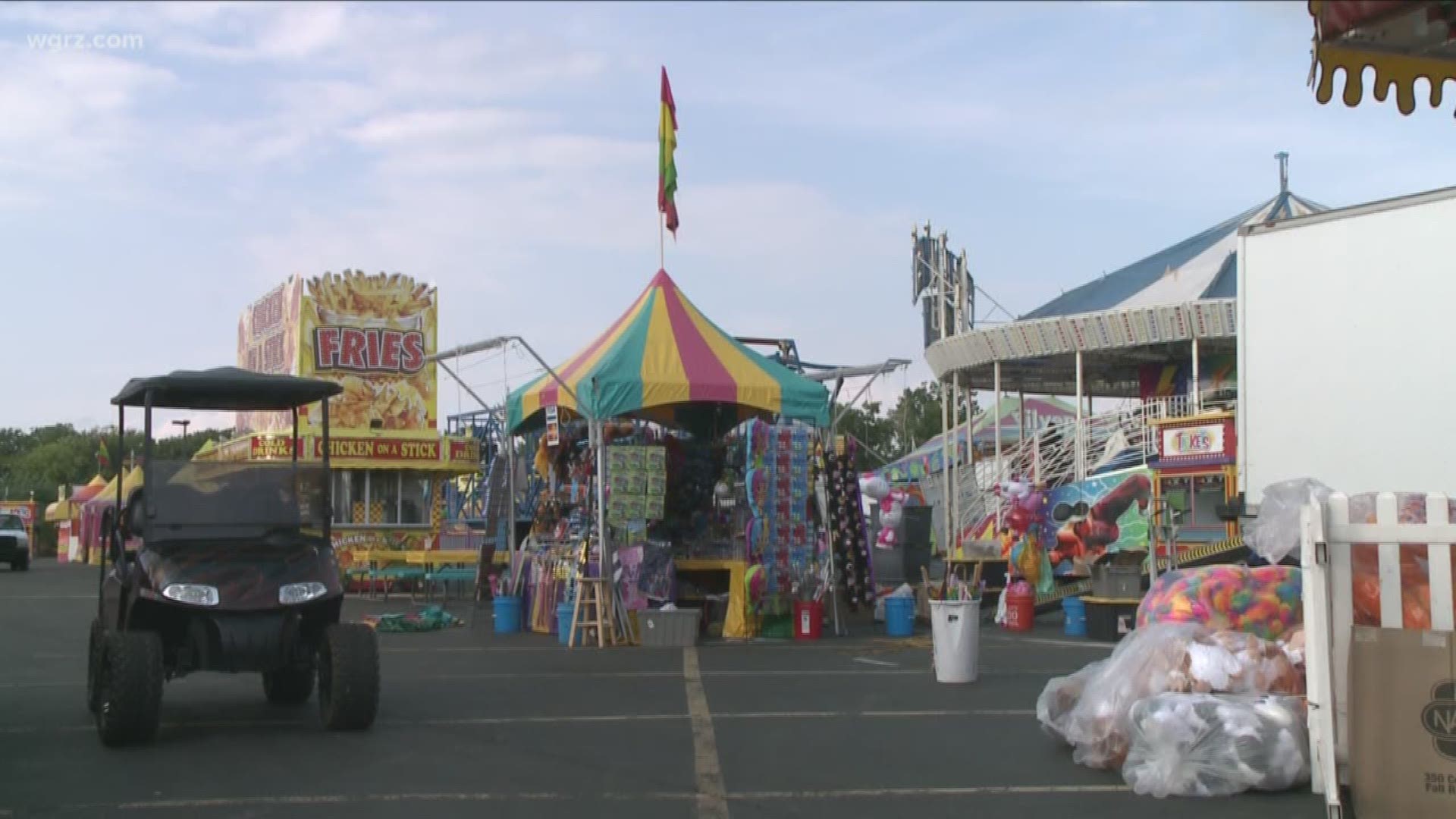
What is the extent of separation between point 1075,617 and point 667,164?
330 inches

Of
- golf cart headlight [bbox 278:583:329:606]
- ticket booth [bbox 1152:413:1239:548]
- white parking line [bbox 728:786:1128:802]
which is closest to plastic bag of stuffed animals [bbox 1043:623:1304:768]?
white parking line [bbox 728:786:1128:802]

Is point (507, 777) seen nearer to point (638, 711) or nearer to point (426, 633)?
point (638, 711)

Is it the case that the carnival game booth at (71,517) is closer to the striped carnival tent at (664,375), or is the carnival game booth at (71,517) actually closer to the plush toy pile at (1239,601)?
the striped carnival tent at (664,375)

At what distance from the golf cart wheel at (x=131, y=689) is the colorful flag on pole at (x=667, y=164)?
12.1m

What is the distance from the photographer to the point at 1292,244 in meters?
9.92

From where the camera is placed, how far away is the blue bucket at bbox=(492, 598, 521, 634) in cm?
1936

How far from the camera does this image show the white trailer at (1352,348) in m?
9.15

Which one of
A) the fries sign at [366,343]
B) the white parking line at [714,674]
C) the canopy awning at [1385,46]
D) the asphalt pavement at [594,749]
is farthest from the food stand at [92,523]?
the canopy awning at [1385,46]

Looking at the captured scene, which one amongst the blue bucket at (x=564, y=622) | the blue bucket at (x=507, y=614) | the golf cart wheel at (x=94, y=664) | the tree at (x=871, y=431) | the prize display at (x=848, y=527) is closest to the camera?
the golf cart wheel at (x=94, y=664)

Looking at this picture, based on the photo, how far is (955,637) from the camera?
1300 centimetres

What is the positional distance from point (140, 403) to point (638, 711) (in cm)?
440

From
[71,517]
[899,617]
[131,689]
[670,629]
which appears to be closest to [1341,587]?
[131,689]

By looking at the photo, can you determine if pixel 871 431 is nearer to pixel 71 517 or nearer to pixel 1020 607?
pixel 71 517

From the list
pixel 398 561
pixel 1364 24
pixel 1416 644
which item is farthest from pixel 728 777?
pixel 398 561
